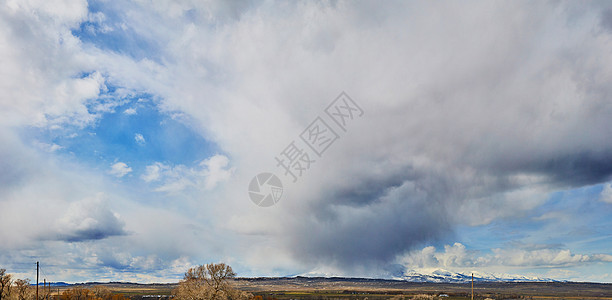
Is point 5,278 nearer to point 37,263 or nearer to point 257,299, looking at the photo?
point 37,263

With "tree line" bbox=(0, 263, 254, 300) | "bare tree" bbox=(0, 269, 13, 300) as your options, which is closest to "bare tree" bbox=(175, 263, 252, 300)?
"tree line" bbox=(0, 263, 254, 300)

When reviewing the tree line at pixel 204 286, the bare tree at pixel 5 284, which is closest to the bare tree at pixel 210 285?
the tree line at pixel 204 286

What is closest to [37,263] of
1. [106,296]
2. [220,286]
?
[220,286]

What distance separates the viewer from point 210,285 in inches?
3273

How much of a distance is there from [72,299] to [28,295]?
25.5 m

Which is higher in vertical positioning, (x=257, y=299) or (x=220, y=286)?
(x=220, y=286)

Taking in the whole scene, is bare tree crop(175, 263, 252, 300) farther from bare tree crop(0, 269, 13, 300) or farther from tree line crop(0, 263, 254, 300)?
bare tree crop(0, 269, 13, 300)

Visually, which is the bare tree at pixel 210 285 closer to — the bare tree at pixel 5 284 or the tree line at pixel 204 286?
the tree line at pixel 204 286

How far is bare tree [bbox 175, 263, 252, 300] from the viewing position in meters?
82.4

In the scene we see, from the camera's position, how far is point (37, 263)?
3167 inches

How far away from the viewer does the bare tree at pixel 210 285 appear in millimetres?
82438

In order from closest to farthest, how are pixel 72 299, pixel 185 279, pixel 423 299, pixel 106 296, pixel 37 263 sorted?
pixel 37 263 → pixel 185 279 → pixel 72 299 → pixel 106 296 → pixel 423 299

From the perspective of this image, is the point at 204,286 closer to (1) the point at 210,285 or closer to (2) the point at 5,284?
(1) the point at 210,285

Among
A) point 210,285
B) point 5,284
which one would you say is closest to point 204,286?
point 210,285
